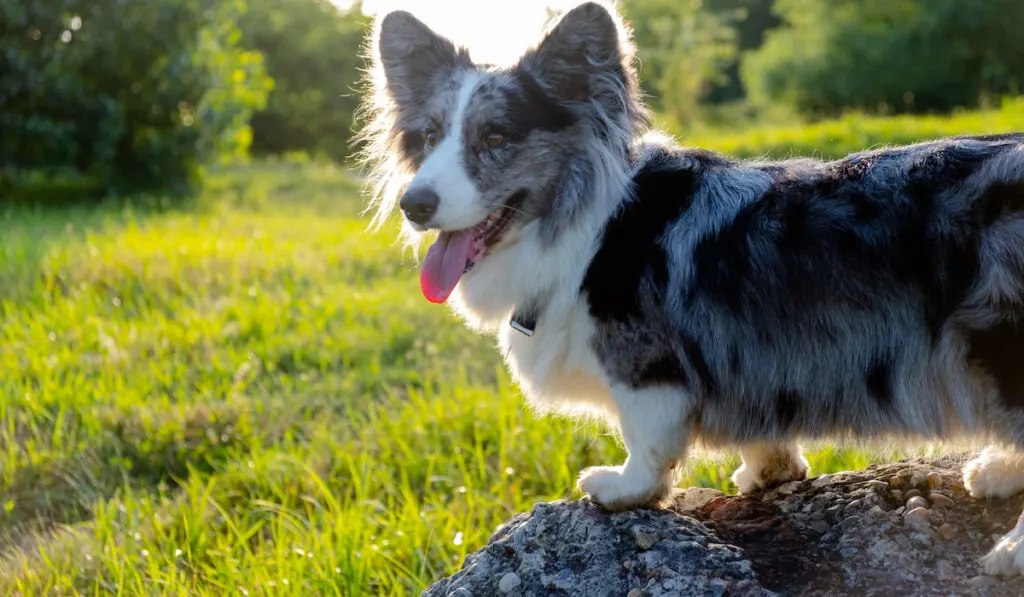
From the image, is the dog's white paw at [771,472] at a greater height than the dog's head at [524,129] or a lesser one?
lesser

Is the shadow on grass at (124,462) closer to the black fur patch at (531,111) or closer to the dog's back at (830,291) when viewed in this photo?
the black fur patch at (531,111)

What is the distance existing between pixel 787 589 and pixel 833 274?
0.84 meters

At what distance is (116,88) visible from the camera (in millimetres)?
13461

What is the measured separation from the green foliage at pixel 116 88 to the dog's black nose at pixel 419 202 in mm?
11417

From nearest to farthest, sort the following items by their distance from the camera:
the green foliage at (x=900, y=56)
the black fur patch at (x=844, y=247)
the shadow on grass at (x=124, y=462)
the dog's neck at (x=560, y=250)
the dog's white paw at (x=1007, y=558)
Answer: the dog's white paw at (x=1007, y=558) → the black fur patch at (x=844, y=247) → the dog's neck at (x=560, y=250) → the shadow on grass at (x=124, y=462) → the green foliage at (x=900, y=56)

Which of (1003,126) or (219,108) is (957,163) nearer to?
(1003,126)

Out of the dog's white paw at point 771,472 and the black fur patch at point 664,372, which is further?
the dog's white paw at point 771,472

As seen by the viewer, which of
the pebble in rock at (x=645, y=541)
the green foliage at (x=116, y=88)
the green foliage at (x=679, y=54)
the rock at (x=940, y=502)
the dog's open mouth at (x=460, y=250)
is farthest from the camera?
the green foliage at (x=679, y=54)

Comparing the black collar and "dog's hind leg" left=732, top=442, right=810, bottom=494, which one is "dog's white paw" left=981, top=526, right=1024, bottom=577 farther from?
the black collar

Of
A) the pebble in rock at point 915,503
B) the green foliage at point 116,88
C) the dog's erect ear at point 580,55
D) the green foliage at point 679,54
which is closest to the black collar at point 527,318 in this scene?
the dog's erect ear at point 580,55

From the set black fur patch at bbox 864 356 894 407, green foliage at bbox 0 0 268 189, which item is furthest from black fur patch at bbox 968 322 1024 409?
green foliage at bbox 0 0 268 189

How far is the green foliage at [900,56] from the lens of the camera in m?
23.1

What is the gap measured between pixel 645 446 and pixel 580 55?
125 cm

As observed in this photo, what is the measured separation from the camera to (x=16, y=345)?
607 cm
